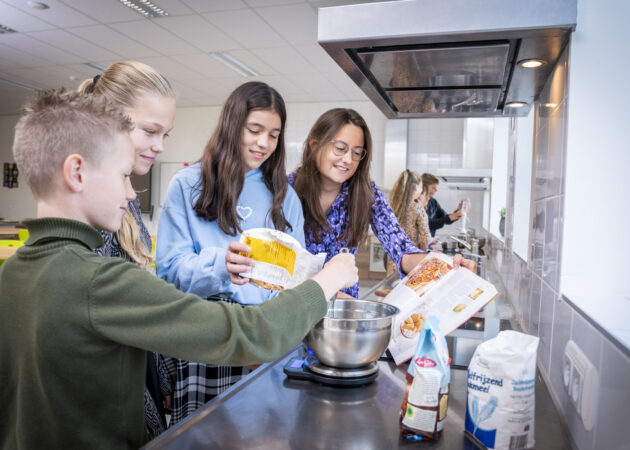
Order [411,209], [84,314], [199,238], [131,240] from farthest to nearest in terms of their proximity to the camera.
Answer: [411,209] → [199,238] → [131,240] → [84,314]

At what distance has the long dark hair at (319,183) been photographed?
5.60 ft

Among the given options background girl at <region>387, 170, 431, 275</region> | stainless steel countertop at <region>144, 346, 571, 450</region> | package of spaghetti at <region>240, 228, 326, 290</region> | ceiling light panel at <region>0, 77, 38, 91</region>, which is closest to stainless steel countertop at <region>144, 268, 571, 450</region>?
stainless steel countertop at <region>144, 346, 571, 450</region>

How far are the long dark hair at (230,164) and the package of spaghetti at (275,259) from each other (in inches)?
15.5

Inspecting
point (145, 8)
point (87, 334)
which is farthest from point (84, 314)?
point (145, 8)

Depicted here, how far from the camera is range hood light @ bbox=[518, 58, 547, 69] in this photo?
3.96 ft

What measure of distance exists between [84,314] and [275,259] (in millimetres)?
392

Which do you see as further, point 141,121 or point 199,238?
point 199,238

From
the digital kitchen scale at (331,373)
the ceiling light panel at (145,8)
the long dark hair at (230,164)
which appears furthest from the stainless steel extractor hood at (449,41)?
the ceiling light panel at (145,8)

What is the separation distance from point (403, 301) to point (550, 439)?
1.39 feet

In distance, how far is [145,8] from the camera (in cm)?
408

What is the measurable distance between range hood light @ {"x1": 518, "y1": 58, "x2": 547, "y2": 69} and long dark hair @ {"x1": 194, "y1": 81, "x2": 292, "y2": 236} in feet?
2.22

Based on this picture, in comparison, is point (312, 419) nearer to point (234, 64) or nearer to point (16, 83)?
point (234, 64)

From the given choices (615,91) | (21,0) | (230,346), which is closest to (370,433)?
(230,346)

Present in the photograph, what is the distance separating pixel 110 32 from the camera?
183 inches
